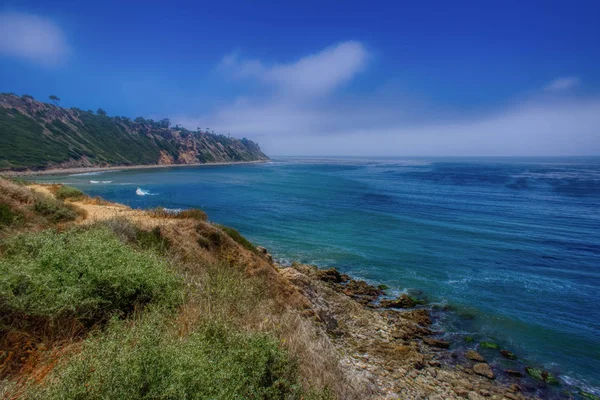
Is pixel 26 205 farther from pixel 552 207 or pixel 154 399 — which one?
pixel 552 207

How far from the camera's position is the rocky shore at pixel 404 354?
10.0 m

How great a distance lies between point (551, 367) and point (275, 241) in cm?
1881

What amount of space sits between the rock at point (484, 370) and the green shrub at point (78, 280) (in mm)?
11548

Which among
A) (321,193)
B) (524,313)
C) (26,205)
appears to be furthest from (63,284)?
(321,193)

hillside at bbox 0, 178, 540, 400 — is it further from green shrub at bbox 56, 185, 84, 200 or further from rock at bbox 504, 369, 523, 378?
green shrub at bbox 56, 185, 84, 200

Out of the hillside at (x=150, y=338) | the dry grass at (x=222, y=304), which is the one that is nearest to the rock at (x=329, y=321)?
the hillside at (x=150, y=338)

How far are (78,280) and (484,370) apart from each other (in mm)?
13424

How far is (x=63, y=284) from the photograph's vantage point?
4.89 meters

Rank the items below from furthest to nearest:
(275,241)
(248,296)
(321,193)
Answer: (321,193), (275,241), (248,296)

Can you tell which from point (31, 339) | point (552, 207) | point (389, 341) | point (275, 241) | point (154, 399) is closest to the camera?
point (154, 399)

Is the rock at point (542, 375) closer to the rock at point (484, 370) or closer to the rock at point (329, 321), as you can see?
the rock at point (484, 370)

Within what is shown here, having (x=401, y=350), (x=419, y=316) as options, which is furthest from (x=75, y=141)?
(x=401, y=350)

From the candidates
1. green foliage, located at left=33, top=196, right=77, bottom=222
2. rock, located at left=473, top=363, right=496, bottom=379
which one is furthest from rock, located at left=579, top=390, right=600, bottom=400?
green foliage, located at left=33, top=196, right=77, bottom=222

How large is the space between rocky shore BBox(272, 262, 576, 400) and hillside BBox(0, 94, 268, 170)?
283ft
